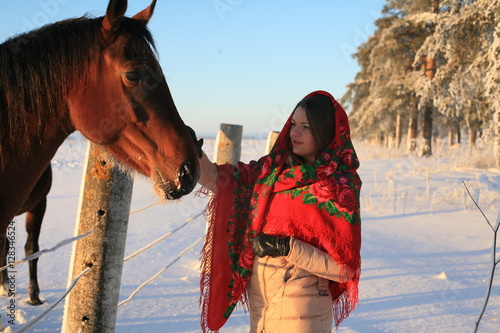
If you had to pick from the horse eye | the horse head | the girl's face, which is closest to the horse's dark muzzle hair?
the horse head

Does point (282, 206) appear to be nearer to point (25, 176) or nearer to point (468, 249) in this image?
point (25, 176)

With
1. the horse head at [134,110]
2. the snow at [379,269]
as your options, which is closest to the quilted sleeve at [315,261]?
the horse head at [134,110]

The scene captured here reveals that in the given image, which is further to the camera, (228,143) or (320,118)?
(228,143)

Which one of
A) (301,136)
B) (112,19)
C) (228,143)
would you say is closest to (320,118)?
(301,136)

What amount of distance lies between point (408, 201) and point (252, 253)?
699cm

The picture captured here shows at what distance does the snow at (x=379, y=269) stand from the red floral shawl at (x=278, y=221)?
0.49 metres

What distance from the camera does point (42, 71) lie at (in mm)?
1413

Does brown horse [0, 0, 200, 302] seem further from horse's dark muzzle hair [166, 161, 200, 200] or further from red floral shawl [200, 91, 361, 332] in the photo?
red floral shawl [200, 91, 361, 332]

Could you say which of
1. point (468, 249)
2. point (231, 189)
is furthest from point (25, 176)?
point (468, 249)

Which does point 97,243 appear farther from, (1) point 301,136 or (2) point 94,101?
(1) point 301,136

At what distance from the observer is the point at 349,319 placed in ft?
9.53

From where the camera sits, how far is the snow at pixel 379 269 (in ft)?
8.95

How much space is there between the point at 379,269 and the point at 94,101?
372 centimetres

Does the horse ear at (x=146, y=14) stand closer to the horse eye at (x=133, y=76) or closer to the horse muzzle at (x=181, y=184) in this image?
the horse eye at (x=133, y=76)
